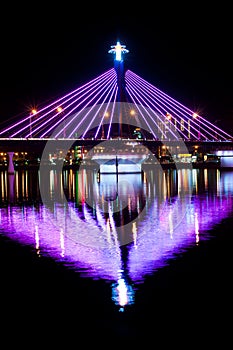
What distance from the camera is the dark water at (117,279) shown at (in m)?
5.57

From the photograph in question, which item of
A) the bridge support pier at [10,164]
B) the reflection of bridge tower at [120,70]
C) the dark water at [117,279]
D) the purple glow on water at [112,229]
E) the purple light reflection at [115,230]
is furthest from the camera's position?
the bridge support pier at [10,164]

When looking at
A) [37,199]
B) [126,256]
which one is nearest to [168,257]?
[126,256]

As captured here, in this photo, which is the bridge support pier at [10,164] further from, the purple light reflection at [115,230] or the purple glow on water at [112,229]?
the purple light reflection at [115,230]

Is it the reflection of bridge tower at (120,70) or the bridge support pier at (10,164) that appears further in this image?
the bridge support pier at (10,164)

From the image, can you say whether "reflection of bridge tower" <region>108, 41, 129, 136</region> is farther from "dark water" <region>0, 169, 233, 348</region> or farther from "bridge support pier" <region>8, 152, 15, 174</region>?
"dark water" <region>0, 169, 233, 348</region>

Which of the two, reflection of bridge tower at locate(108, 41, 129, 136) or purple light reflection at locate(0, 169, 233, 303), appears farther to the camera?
reflection of bridge tower at locate(108, 41, 129, 136)

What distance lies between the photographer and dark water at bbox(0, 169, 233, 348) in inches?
219

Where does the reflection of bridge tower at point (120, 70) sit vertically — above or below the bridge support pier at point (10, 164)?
above

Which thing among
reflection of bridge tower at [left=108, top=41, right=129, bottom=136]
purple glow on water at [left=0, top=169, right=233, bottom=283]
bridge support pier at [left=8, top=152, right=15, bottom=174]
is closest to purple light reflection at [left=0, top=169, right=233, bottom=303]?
purple glow on water at [left=0, top=169, right=233, bottom=283]

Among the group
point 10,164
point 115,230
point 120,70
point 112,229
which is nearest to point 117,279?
point 115,230

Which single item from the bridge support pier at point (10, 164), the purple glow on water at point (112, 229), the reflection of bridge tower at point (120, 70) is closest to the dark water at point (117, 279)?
the purple glow on water at point (112, 229)

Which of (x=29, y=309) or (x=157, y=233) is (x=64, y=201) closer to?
(x=157, y=233)

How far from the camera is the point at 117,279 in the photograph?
7539 mm

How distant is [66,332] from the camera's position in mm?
5547
